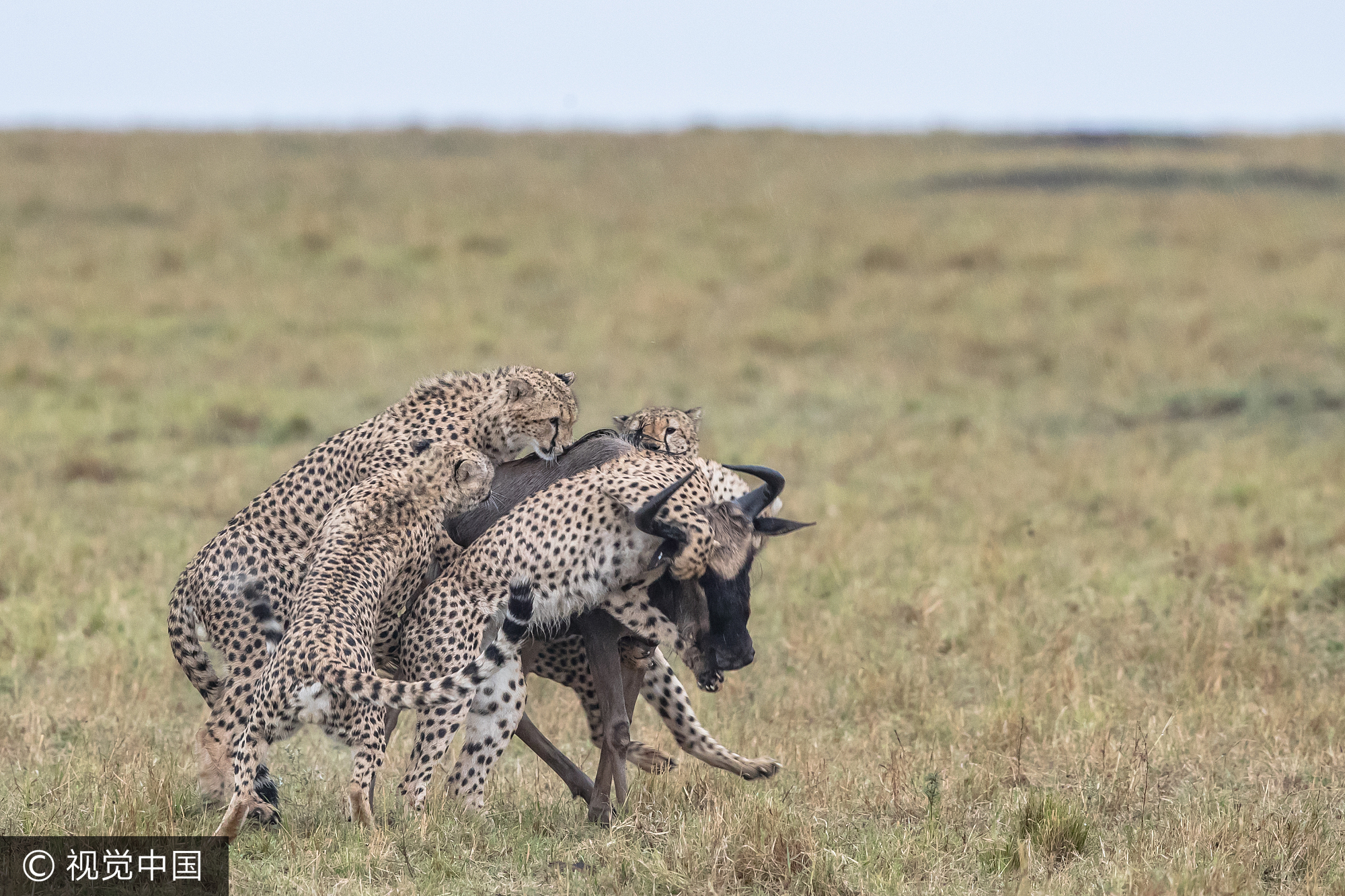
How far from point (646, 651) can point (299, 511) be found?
127 centimetres

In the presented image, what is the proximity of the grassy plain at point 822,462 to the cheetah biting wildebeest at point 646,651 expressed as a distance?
0.59 ft

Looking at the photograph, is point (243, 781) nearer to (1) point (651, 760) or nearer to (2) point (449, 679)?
(2) point (449, 679)

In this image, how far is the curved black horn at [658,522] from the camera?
4.61 m

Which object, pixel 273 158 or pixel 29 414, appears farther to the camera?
pixel 273 158

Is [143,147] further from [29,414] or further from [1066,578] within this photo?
[1066,578]

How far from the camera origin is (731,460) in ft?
39.4

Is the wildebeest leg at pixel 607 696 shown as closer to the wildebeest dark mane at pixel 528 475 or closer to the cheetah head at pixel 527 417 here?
the wildebeest dark mane at pixel 528 475

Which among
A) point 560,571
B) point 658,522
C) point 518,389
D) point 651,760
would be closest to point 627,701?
point 651,760

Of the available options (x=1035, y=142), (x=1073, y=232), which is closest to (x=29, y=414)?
(x=1073, y=232)

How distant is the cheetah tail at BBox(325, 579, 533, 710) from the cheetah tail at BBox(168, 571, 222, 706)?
2.66 feet

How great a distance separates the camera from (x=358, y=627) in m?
4.66

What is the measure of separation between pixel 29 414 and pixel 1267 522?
10.3 metres

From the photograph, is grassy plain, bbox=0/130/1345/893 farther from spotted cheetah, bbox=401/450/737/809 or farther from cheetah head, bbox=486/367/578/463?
cheetah head, bbox=486/367/578/463

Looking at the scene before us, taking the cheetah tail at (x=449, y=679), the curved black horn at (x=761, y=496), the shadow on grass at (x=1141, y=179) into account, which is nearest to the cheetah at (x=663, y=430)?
the curved black horn at (x=761, y=496)
